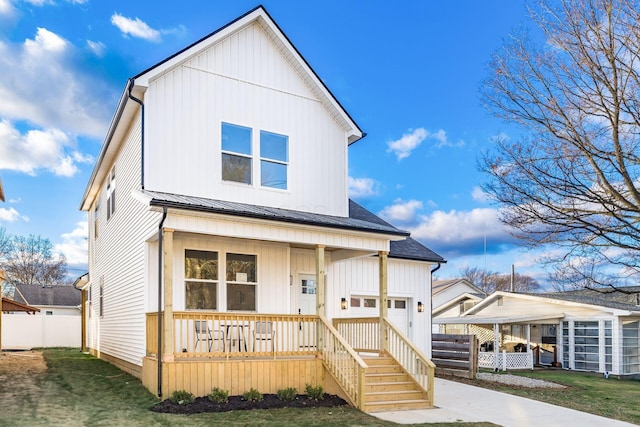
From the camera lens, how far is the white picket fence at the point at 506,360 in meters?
20.2

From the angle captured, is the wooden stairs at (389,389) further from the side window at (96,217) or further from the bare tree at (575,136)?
the side window at (96,217)

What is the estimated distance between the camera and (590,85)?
32.3ft

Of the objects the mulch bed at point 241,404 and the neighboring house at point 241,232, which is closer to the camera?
the mulch bed at point 241,404

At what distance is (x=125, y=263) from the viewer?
→ 550 inches

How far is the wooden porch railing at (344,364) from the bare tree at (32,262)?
4580 centimetres

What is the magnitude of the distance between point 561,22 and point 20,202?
24369 mm

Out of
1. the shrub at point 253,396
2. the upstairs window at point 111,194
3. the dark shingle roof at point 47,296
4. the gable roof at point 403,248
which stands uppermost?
the upstairs window at point 111,194

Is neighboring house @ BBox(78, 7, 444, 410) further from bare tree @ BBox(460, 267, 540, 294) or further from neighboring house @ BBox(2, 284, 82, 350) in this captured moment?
bare tree @ BBox(460, 267, 540, 294)

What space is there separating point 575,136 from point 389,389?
6112mm

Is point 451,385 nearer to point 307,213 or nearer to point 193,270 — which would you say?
point 307,213

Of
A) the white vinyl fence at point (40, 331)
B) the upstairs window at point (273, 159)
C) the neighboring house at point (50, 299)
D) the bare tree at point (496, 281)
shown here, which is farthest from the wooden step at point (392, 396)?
the bare tree at point (496, 281)

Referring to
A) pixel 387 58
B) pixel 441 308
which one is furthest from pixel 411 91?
pixel 441 308

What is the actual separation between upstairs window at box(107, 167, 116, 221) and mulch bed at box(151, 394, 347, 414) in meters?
8.32

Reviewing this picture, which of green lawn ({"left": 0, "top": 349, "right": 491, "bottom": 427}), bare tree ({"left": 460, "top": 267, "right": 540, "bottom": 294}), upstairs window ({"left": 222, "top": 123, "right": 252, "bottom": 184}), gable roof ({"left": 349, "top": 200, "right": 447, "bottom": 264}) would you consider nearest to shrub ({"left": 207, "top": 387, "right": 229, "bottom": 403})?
green lawn ({"left": 0, "top": 349, "right": 491, "bottom": 427})
